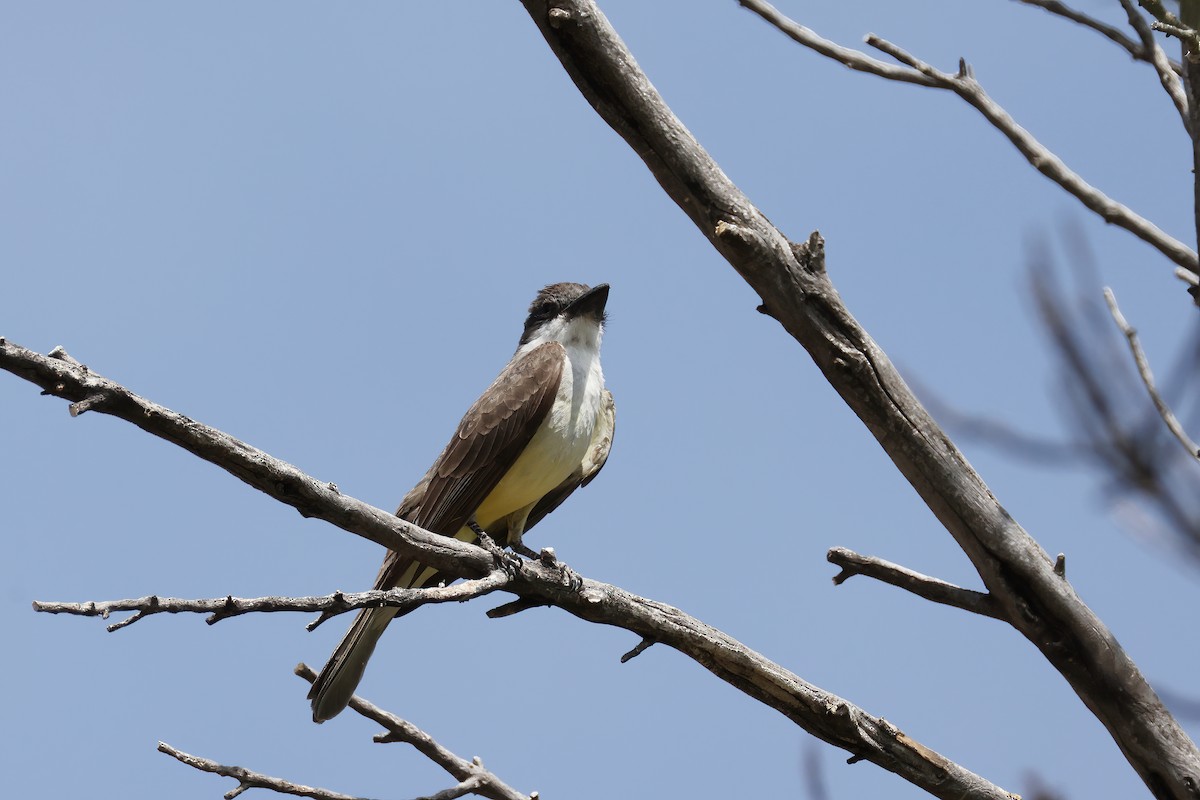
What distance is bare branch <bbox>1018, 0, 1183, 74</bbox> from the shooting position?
14.7 feet

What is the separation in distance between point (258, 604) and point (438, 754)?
7.36 ft

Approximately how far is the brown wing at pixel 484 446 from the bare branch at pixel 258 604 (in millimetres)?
2176

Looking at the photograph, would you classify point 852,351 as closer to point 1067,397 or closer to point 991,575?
point 991,575

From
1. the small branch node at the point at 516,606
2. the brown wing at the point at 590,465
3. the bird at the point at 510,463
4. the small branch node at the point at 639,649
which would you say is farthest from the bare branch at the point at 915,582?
the brown wing at the point at 590,465

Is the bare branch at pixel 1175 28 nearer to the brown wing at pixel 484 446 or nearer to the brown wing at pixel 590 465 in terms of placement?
the brown wing at pixel 484 446

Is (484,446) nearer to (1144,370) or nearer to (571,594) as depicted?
(571,594)

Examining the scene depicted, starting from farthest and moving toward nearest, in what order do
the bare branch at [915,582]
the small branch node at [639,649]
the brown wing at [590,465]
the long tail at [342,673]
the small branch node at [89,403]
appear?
the brown wing at [590,465]
the long tail at [342,673]
the small branch node at [639,649]
the bare branch at [915,582]
the small branch node at [89,403]

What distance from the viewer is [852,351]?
4.22 metres

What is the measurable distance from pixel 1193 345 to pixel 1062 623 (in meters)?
1.76

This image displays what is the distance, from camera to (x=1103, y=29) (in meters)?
4.56

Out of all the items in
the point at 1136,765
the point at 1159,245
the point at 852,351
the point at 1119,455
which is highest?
the point at 1159,245

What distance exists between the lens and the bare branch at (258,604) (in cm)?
340

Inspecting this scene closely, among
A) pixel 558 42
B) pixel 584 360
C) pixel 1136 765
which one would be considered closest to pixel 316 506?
pixel 558 42

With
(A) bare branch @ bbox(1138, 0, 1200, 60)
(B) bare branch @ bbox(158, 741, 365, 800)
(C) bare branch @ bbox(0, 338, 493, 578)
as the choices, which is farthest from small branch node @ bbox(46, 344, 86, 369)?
→ (A) bare branch @ bbox(1138, 0, 1200, 60)
